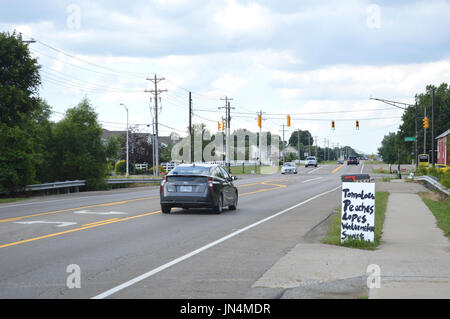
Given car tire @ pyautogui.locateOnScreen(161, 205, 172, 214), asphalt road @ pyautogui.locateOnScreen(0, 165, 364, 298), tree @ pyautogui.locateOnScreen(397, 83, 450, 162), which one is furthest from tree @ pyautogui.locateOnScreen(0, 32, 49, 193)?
tree @ pyautogui.locateOnScreen(397, 83, 450, 162)

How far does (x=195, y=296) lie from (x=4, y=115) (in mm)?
25512

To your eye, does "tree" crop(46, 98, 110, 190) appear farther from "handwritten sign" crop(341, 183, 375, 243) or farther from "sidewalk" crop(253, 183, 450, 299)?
"handwritten sign" crop(341, 183, 375, 243)

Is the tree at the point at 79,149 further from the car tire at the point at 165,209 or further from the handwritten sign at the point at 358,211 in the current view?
the handwritten sign at the point at 358,211

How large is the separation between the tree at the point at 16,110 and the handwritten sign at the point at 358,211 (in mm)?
22105

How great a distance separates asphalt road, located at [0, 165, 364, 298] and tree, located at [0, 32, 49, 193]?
460 inches

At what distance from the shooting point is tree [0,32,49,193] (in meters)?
29.8

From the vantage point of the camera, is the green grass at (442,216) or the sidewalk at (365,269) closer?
the sidewalk at (365,269)

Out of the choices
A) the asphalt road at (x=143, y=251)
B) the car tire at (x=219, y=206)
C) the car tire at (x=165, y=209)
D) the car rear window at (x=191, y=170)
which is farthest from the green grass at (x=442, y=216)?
the car tire at (x=165, y=209)

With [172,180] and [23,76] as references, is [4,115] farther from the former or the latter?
[172,180]

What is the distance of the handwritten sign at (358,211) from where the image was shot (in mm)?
11461

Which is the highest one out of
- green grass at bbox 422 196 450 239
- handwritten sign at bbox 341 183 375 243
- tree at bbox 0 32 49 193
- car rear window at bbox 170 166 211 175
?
tree at bbox 0 32 49 193

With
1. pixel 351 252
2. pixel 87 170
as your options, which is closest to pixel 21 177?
pixel 87 170
